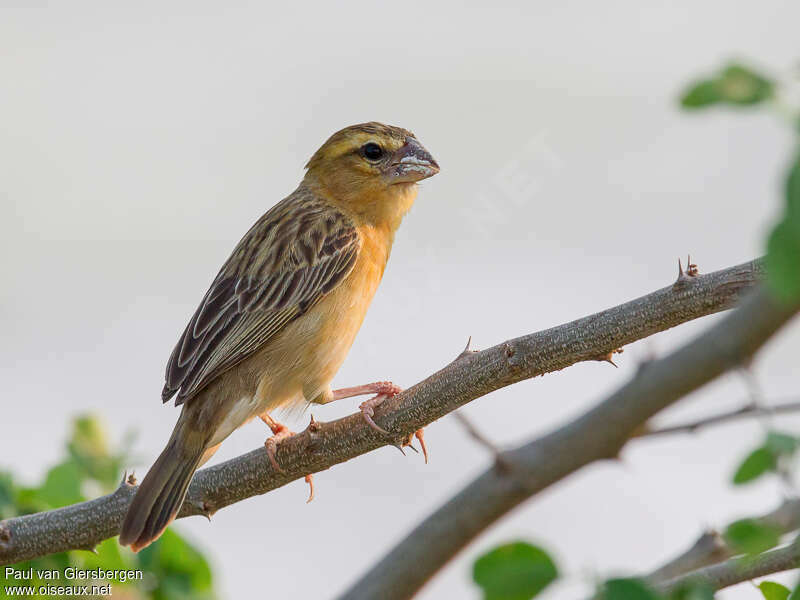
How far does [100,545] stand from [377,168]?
120 inches

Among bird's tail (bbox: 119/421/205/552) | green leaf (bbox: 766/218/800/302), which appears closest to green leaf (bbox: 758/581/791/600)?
green leaf (bbox: 766/218/800/302)

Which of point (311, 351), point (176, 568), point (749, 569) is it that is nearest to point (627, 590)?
point (749, 569)

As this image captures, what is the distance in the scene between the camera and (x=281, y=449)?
4262mm

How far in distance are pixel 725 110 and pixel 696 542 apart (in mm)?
1622

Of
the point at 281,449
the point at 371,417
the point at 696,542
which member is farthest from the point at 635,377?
the point at 281,449

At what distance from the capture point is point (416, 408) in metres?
3.82

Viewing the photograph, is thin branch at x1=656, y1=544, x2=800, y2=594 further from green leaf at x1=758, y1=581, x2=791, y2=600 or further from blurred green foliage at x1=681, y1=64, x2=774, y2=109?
blurred green foliage at x1=681, y1=64, x2=774, y2=109

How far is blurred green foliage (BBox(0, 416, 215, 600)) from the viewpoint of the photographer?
3.60 m

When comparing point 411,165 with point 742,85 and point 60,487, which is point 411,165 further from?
point 742,85

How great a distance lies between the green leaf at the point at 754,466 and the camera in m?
1.55

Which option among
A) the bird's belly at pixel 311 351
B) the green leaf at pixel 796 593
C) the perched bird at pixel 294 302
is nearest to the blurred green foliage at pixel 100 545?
the perched bird at pixel 294 302

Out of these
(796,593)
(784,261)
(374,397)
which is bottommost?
(796,593)

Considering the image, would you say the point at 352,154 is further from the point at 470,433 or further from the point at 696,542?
the point at 470,433

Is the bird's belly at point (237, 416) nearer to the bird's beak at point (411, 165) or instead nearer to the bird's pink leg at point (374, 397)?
the bird's pink leg at point (374, 397)
